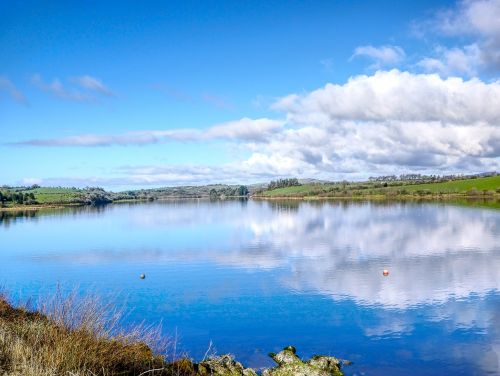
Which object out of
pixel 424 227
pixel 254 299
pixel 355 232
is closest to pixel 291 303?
pixel 254 299

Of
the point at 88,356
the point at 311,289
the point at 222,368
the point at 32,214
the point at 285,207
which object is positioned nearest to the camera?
the point at 88,356

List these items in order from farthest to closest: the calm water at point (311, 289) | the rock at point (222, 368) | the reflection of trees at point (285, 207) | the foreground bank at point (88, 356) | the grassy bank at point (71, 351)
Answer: the reflection of trees at point (285, 207) → the calm water at point (311, 289) → the rock at point (222, 368) → the foreground bank at point (88, 356) → the grassy bank at point (71, 351)

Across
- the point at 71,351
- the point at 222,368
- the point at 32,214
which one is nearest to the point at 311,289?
the point at 222,368

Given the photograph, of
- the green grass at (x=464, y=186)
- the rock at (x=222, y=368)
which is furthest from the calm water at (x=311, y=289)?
the green grass at (x=464, y=186)

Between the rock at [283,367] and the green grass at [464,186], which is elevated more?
the green grass at [464,186]

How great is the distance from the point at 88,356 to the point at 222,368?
256 inches

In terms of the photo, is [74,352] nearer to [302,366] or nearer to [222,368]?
[222,368]

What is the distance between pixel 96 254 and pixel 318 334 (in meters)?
31.4

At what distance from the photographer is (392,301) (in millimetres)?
24438

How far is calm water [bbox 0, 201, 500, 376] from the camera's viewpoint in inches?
714

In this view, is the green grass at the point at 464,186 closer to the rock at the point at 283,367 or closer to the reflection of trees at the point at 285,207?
the reflection of trees at the point at 285,207

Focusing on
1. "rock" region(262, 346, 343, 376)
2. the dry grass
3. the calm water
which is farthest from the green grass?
the dry grass

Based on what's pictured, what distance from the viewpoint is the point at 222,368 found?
14.9 metres

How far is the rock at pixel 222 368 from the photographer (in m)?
14.5
